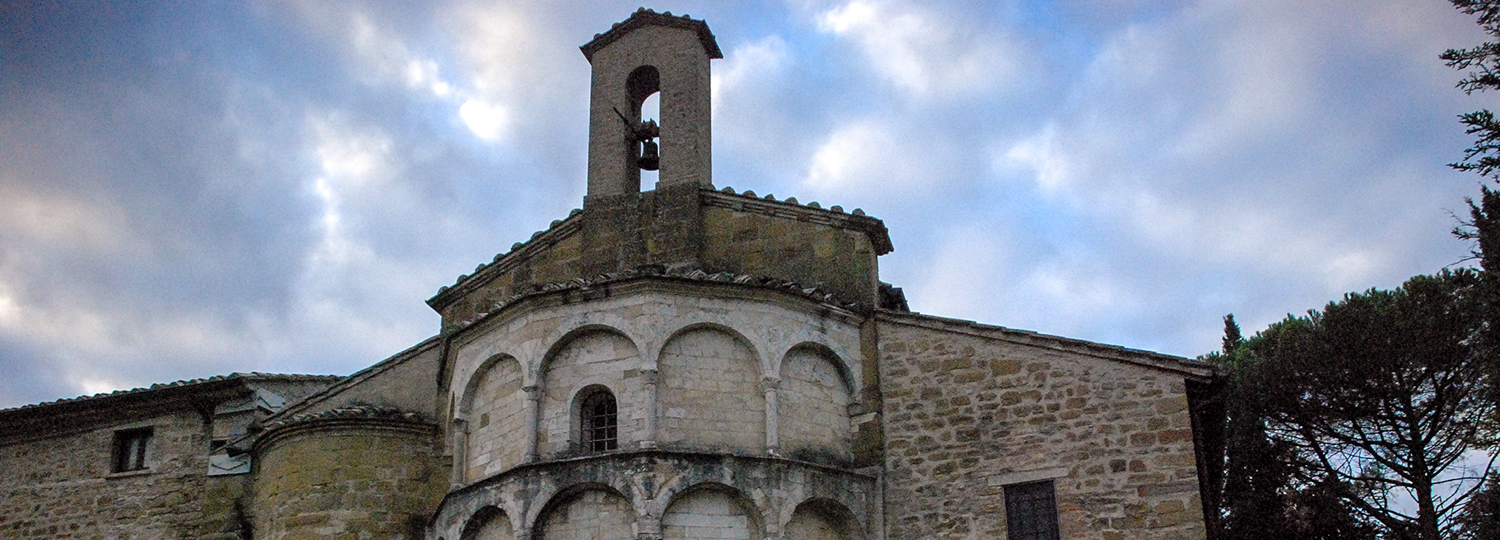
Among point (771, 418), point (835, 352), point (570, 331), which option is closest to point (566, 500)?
point (570, 331)

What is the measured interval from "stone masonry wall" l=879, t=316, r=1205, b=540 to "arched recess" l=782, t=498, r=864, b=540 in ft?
1.68

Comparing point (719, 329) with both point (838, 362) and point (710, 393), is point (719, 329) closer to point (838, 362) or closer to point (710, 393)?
point (710, 393)

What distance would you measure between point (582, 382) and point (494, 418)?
1.44 meters

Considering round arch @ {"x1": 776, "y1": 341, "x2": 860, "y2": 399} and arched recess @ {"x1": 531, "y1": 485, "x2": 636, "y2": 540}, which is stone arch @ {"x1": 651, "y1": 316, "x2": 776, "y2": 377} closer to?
round arch @ {"x1": 776, "y1": 341, "x2": 860, "y2": 399}

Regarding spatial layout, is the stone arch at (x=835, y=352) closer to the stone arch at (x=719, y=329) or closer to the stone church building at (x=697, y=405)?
the stone church building at (x=697, y=405)

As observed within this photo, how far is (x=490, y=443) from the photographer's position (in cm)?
1548

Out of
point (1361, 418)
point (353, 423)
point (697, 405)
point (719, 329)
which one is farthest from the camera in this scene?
point (1361, 418)

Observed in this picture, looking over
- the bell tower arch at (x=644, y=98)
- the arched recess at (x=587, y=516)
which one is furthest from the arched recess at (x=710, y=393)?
the bell tower arch at (x=644, y=98)

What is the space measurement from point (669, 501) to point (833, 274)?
4.36 meters

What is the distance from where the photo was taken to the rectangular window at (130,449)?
20.0 metres

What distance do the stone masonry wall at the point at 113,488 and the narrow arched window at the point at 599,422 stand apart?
6743 mm

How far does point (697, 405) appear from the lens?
47.8 ft

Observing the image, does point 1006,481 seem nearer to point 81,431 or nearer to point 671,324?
point 671,324

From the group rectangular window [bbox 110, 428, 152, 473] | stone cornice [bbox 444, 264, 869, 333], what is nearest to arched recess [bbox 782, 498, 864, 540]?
stone cornice [bbox 444, 264, 869, 333]
